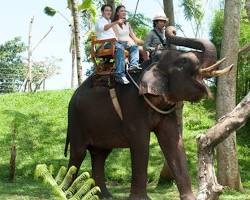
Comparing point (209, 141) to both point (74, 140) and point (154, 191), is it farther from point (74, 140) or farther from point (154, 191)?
point (154, 191)

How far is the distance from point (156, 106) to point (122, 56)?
2.77 feet

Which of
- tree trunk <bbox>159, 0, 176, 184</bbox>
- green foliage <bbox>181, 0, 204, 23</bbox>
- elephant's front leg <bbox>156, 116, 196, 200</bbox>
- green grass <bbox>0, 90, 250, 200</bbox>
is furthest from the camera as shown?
green foliage <bbox>181, 0, 204, 23</bbox>

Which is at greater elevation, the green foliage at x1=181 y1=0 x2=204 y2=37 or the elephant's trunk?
the green foliage at x1=181 y1=0 x2=204 y2=37

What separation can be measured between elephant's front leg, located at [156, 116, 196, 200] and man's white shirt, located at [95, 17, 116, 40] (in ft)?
4.76

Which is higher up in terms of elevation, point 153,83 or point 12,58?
point 12,58

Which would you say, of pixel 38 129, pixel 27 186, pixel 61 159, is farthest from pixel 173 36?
pixel 38 129

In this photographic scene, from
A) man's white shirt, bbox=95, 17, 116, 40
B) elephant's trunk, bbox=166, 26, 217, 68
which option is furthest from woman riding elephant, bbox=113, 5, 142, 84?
elephant's trunk, bbox=166, 26, 217, 68

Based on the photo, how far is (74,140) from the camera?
8.52 metres

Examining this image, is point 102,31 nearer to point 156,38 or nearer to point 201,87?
point 156,38

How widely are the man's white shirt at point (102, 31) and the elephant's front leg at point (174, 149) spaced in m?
1.45

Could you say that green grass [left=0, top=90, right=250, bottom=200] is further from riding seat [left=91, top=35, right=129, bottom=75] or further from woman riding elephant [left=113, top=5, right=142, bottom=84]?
woman riding elephant [left=113, top=5, right=142, bottom=84]

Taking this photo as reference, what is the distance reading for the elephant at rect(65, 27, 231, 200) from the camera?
24.1ft

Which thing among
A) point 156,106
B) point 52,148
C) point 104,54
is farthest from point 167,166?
point 52,148

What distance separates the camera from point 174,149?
7.62 meters
